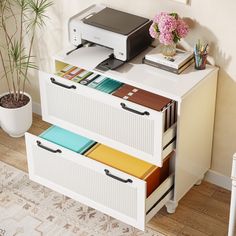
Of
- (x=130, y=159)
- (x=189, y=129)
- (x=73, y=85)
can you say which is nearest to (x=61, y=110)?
(x=73, y=85)

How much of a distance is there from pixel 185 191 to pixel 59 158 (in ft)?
2.24

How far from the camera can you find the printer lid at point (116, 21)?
3125mm

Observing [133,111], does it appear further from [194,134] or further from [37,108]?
[37,108]

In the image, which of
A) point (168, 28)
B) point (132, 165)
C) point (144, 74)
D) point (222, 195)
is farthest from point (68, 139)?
point (222, 195)

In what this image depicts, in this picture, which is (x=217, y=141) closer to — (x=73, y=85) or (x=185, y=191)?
(x=185, y=191)

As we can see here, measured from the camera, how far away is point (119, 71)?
3109mm

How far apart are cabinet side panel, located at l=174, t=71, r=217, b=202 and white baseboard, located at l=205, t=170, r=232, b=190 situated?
0.07 m

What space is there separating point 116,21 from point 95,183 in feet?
2.67

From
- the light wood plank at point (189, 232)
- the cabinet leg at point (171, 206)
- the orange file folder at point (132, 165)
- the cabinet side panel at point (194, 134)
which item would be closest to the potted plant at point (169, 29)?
the cabinet side panel at point (194, 134)

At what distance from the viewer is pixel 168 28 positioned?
3.01 m

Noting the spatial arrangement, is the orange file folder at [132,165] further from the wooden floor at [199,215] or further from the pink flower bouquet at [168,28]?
the pink flower bouquet at [168,28]

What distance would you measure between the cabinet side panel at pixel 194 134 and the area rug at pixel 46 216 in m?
0.33

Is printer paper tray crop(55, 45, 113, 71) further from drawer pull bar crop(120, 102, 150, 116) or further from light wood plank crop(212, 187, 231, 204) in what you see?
light wood plank crop(212, 187, 231, 204)

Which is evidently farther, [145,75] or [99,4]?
[99,4]
